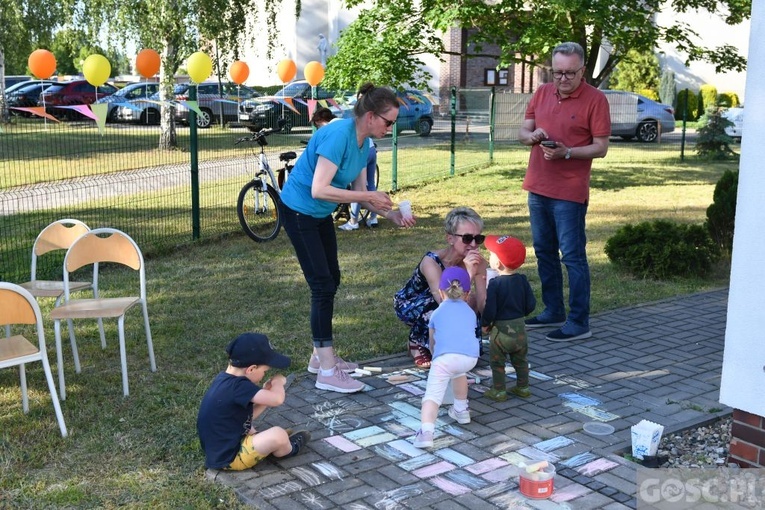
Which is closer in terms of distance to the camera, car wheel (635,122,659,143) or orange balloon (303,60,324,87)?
orange balloon (303,60,324,87)

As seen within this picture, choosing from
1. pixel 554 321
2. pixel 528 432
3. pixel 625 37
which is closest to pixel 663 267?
pixel 554 321

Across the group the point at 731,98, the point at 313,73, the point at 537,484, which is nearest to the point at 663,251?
the point at 537,484

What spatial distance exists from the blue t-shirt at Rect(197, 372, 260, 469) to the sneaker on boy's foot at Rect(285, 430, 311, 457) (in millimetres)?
301

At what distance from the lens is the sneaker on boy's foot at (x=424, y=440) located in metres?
4.24

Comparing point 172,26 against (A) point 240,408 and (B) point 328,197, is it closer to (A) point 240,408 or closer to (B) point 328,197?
(B) point 328,197

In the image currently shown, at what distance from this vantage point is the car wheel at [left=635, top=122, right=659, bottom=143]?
83.1 feet

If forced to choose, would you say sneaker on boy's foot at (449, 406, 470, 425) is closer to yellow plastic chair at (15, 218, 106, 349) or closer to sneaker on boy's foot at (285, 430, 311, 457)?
sneaker on boy's foot at (285, 430, 311, 457)

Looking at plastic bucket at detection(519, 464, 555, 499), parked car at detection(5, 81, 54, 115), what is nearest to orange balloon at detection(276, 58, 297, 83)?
plastic bucket at detection(519, 464, 555, 499)

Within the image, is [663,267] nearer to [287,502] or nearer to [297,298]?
[297,298]

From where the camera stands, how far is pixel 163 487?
3822 mm

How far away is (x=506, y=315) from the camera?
4.83 metres

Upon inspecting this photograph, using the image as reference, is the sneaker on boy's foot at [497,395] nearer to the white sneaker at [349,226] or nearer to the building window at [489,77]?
the white sneaker at [349,226]

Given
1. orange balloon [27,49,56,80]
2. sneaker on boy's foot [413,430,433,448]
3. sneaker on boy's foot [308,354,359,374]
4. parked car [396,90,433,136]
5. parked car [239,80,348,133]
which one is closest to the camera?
sneaker on boy's foot [413,430,433,448]

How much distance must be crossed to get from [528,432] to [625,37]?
9.84 m
